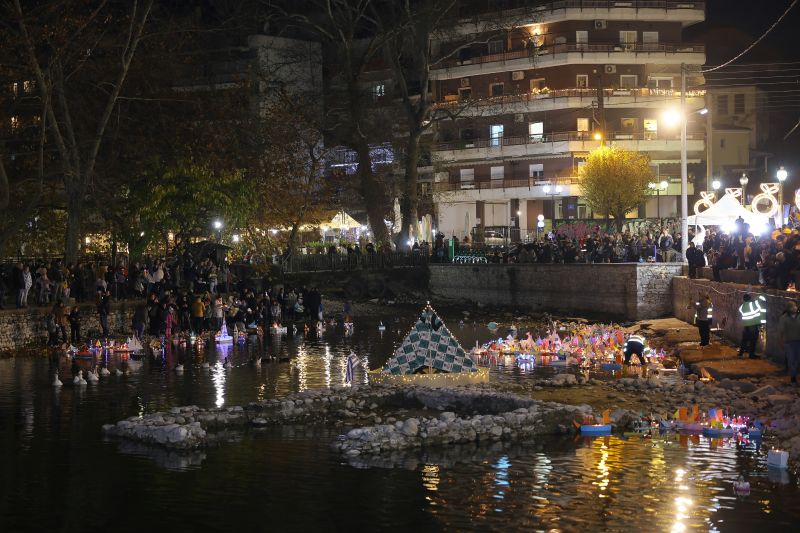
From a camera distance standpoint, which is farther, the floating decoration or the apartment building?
the apartment building

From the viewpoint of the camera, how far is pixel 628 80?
68688mm

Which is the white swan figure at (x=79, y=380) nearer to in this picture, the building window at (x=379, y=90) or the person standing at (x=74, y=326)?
the person standing at (x=74, y=326)

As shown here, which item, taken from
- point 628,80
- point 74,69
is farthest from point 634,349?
point 628,80

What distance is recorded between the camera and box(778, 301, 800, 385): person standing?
21.5 m

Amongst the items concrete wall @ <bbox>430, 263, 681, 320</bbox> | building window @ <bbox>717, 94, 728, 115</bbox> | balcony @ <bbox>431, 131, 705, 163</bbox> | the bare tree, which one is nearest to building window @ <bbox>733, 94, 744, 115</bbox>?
building window @ <bbox>717, 94, 728, 115</bbox>

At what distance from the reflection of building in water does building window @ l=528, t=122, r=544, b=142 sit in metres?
52.7

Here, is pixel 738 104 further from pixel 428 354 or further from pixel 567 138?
pixel 428 354

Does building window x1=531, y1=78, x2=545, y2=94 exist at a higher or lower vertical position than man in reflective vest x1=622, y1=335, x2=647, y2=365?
higher

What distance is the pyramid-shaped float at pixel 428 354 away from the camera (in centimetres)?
2214

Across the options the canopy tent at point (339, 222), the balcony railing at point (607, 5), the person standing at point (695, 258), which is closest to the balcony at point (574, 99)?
the balcony railing at point (607, 5)

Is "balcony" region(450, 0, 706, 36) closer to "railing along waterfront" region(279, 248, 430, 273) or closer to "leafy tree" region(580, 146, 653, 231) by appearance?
"leafy tree" region(580, 146, 653, 231)

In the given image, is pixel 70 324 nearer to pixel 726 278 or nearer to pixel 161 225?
pixel 161 225

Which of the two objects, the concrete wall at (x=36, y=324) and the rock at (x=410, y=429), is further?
the concrete wall at (x=36, y=324)

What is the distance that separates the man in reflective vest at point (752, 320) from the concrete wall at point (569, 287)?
16.6 meters
